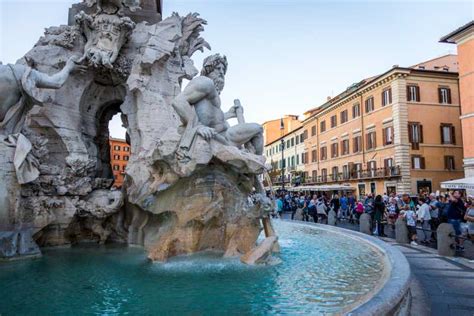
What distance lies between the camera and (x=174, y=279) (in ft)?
13.9

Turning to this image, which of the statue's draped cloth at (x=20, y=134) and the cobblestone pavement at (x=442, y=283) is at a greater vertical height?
the statue's draped cloth at (x=20, y=134)

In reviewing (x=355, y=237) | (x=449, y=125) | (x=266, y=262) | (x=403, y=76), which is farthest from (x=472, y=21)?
(x=266, y=262)

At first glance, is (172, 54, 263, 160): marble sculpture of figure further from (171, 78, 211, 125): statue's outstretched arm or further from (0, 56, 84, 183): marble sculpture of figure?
(0, 56, 84, 183): marble sculpture of figure

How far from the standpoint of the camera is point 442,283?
5.30 m

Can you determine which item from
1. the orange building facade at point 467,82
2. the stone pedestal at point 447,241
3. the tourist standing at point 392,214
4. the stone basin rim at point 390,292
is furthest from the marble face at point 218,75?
the orange building facade at point 467,82

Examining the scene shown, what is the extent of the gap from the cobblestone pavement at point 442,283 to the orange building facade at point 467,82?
20.2 meters

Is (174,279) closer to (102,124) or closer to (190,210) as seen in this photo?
(190,210)

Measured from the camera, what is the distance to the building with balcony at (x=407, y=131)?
100.0 feet

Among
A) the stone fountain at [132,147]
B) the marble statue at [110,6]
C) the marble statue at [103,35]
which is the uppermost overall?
the marble statue at [110,6]

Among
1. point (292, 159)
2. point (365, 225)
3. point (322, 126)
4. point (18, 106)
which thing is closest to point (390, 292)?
point (18, 106)

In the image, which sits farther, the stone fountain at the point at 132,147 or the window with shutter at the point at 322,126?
the window with shutter at the point at 322,126

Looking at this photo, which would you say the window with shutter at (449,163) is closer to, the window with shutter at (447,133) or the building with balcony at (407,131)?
the building with balcony at (407,131)

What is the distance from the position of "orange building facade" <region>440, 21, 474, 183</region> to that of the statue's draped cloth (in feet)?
87.6

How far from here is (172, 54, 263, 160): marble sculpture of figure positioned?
17.4 feet
